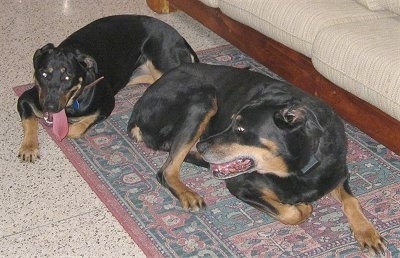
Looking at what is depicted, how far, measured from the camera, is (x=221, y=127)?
2.95m

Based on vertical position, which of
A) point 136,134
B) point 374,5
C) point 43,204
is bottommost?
point 43,204

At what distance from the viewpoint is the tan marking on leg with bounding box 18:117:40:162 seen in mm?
3215

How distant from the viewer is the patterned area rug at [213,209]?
2648mm

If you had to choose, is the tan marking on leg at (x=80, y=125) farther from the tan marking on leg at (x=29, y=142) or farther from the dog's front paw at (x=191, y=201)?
the dog's front paw at (x=191, y=201)

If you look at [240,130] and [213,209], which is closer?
[240,130]

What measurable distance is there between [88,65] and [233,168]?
1.09 meters

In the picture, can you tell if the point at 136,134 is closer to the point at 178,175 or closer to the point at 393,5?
the point at 178,175

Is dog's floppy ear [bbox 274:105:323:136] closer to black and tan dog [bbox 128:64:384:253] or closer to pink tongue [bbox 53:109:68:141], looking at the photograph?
black and tan dog [bbox 128:64:384:253]

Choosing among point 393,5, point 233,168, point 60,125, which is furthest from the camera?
point 60,125

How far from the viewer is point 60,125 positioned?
3.34m

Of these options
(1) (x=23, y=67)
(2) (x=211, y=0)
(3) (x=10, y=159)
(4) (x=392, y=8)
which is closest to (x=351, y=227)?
(4) (x=392, y=8)

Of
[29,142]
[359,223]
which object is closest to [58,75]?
[29,142]

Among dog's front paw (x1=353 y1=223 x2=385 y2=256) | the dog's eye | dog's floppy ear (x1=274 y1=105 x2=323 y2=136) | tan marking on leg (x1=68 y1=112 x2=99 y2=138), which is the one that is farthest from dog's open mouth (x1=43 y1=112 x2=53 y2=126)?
dog's front paw (x1=353 y1=223 x2=385 y2=256)

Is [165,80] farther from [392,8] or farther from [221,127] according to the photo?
[392,8]
